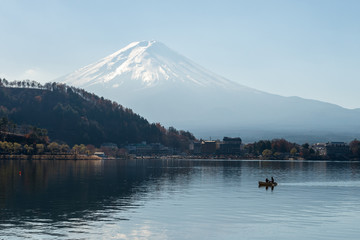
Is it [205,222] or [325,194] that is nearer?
[205,222]

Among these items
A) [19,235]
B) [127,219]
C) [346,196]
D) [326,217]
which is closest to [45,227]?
[19,235]

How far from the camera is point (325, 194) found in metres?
86.0

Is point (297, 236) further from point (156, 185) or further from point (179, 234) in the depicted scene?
point (156, 185)

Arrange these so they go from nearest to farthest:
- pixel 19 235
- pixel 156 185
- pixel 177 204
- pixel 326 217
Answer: pixel 19 235 → pixel 326 217 → pixel 177 204 → pixel 156 185

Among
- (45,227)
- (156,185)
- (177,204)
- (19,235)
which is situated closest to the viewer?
(19,235)

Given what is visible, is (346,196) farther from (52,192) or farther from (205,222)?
(52,192)

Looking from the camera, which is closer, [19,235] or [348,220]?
[19,235]

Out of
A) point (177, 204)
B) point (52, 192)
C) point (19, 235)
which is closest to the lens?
point (19, 235)

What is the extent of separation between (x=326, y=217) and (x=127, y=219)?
2073 cm

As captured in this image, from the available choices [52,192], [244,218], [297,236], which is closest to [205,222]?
[244,218]

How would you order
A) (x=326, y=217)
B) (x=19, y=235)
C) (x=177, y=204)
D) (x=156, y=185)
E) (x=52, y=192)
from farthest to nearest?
(x=156, y=185) < (x=52, y=192) < (x=177, y=204) < (x=326, y=217) < (x=19, y=235)

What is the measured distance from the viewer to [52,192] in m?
82.4

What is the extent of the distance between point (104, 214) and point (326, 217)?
23.3 metres

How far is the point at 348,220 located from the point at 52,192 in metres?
43.6
